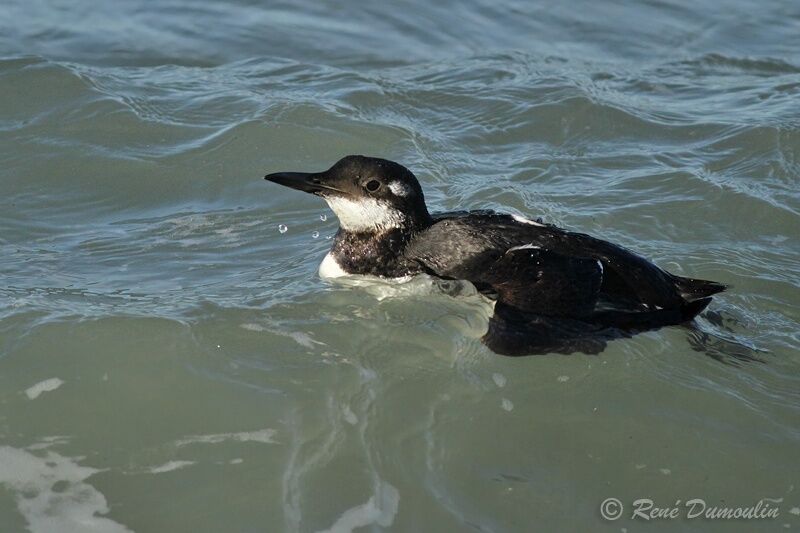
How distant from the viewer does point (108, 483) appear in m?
4.62

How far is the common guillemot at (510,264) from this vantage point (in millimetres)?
5672

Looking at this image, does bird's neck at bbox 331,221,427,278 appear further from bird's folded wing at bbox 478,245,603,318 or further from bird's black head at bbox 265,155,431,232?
bird's folded wing at bbox 478,245,603,318

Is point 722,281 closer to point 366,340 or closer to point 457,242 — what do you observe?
point 457,242

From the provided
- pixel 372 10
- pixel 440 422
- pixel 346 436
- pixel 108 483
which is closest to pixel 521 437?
pixel 440 422

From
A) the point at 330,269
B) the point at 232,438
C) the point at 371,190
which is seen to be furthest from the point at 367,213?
the point at 232,438

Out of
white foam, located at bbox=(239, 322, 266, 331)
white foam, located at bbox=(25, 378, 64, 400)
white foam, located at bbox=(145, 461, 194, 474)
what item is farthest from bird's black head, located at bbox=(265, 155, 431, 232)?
white foam, located at bbox=(145, 461, 194, 474)

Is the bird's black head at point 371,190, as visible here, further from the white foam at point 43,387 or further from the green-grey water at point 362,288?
the white foam at point 43,387

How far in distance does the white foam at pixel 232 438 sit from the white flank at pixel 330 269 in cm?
149

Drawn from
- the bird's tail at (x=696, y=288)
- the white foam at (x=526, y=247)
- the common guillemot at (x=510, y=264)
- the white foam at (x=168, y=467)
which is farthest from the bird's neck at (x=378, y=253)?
the white foam at (x=168, y=467)

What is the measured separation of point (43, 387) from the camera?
17.3 ft

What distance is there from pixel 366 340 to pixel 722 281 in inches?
89.0

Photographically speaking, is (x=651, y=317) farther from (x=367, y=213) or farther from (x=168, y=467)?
(x=168, y=467)

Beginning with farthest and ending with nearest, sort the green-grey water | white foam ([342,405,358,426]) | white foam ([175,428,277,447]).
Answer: white foam ([342,405,358,426]) → white foam ([175,428,277,447]) → the green-grey water

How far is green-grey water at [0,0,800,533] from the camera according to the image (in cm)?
469
